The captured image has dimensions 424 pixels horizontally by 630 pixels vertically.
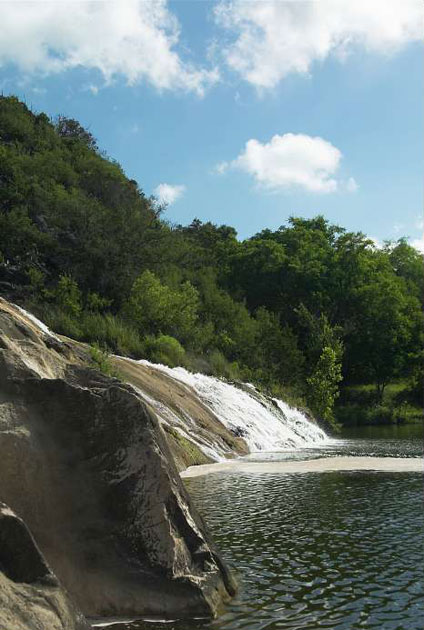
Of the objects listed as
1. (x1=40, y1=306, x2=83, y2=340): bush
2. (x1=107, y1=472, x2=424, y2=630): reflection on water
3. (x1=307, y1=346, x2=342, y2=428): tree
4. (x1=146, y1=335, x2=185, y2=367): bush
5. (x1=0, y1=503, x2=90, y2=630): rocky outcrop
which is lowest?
(x1=107, y1=472, x2=424, y2=630): reflection on water

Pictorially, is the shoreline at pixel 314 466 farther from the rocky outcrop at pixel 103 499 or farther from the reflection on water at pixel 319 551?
the rocky outcrop at pixel 103 499

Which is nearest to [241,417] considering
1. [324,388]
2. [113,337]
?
[113,337]

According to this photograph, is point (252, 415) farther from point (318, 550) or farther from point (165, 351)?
point (318, 550)

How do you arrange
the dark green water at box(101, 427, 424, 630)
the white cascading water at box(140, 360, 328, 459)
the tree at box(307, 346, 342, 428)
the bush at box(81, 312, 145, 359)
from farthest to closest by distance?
the tree at box(307, 346, 342, 428)
the bush at box(81, 312, 145, 359)
the white cascading water at box(140, 360, 328, 459)
the dark green water at box(101, 427, 424, 630)

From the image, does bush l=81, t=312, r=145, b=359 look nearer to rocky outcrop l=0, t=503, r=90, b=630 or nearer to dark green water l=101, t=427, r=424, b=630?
dark green water l=101, t=427, r=424, b=630

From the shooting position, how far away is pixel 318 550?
8617 millimetres

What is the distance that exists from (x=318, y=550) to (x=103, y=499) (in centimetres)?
363

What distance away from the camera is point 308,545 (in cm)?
891

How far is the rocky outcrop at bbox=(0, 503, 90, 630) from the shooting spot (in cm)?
448

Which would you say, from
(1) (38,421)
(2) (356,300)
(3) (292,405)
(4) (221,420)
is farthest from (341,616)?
(2) (356,300)

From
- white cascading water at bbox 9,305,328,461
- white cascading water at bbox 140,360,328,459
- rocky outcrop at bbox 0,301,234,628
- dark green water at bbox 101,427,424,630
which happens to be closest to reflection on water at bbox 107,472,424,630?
dark green water at bbox 101,427,424,630

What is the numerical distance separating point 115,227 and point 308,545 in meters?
33.9

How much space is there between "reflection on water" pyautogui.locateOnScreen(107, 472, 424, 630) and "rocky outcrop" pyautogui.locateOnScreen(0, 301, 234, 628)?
0.39m

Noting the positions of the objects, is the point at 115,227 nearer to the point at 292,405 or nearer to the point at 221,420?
the point at 292,405
